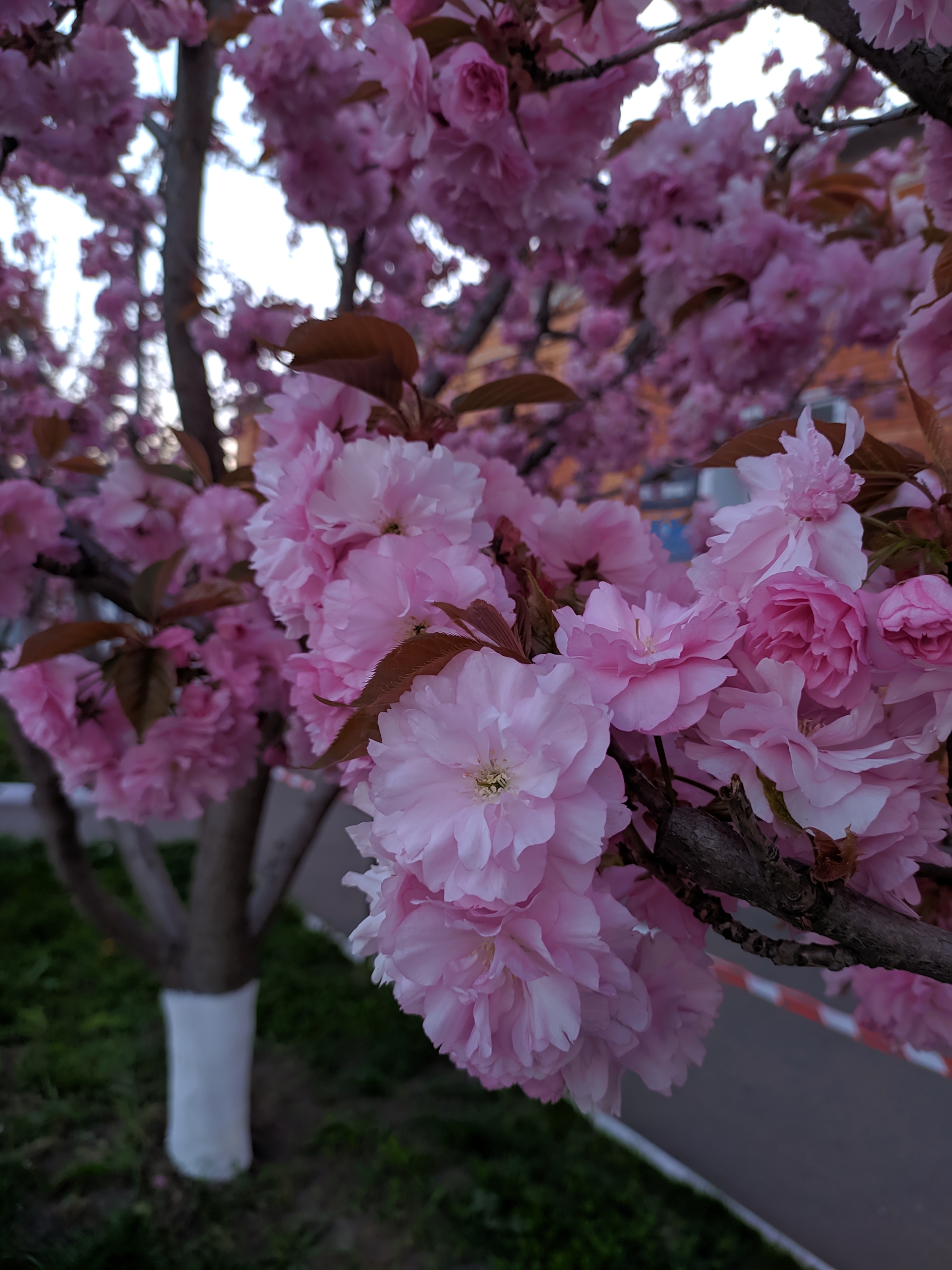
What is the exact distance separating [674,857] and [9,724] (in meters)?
2.28

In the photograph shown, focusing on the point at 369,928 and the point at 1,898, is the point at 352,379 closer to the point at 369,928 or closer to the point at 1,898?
the point at 369,928

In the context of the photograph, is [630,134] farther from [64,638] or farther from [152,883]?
[152,883]

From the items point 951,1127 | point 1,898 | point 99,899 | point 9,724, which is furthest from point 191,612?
point 1,898

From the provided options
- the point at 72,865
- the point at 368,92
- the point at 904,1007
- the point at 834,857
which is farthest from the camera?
the point at 72,865

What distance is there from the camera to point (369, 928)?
581 millimetres

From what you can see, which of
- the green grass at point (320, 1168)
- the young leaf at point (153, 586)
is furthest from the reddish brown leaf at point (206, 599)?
the green grass at point (320, 1168)

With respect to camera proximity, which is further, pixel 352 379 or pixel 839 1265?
pixel 839 1265

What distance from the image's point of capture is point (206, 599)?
1.07 meters

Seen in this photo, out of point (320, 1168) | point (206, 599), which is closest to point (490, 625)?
point (206, 599)

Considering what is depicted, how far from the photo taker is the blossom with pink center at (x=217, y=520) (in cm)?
144

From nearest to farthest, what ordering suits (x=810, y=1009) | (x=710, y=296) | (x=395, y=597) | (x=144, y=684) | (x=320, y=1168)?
(x=395, y=597) < (x=144, y=684) < (x=710, y=296) < (x=320, y=1168) < (x=810, y=1009)

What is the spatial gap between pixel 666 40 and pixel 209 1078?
9.26ft

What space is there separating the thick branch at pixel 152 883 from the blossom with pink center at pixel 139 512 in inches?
48.4

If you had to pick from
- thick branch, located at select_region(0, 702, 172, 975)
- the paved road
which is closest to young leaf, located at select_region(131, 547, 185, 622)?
thick branch, located at select_region(0, 702, 172, 975)
